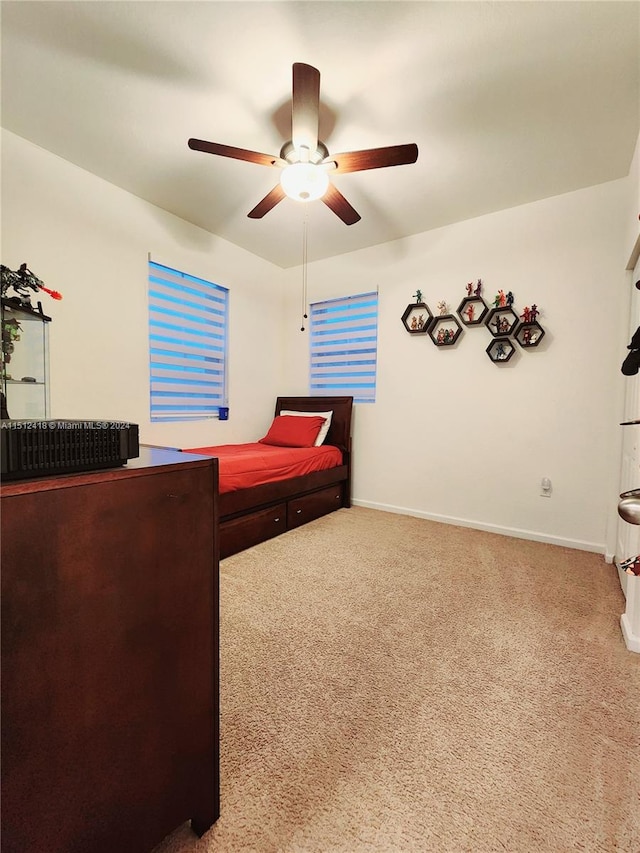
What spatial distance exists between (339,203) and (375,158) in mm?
477

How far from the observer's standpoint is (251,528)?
104 inches

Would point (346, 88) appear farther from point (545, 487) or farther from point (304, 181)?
point (545, 487)

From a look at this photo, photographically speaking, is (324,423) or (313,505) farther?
(324,423)

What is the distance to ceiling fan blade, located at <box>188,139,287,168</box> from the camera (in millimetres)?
1805

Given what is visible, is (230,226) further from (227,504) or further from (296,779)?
(296,779)

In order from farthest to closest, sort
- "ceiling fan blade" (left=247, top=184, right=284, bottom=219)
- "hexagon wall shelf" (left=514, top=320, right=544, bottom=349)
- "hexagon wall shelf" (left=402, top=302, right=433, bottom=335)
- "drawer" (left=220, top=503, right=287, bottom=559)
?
"hexagon wall shelf" (left=402, top=302, right=433, bottom=335) → "hexagon wall shelf" (left=514, top=320, right=544, bottom=349) → "drawer" (left=220, top=503, right=287, bottom=559) → "ceiling fan blade" (left=247, top=184, right=284, bottom=219)

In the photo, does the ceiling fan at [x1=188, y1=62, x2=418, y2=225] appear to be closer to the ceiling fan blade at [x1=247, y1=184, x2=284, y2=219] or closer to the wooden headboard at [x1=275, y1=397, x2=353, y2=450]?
the ceiling fan blade at [x1=247, y1=184, x2=284, y2=219]

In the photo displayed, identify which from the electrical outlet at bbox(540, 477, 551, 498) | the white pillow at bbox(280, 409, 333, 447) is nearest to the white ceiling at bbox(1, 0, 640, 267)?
the white pillow at bbox(280, 409, 333, 447)

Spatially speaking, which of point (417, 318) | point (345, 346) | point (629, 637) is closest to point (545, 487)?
point (629, 637)

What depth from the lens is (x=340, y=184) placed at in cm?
258

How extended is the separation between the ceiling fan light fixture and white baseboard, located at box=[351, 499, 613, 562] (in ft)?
8.94

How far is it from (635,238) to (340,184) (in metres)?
1.84

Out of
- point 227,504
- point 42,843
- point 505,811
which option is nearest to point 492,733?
point 505,811

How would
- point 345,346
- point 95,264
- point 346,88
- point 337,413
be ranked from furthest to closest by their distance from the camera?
1. point 345,346
2. point 337,413
3. point 95,264
4. point 346,88
